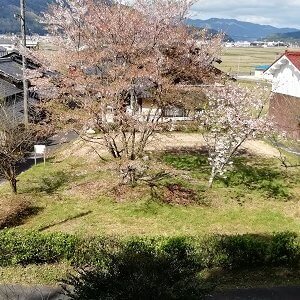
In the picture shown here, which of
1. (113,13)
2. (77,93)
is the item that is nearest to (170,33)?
(113,13)

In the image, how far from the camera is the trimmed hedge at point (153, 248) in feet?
36.7

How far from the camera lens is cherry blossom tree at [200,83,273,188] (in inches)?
714

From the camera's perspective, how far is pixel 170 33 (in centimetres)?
1783

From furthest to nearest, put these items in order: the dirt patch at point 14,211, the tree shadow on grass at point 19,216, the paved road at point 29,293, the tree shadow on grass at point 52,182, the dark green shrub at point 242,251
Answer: the tree shadow on grass at point 52,182
the dirt patch at point 14,211
the tree shadow on grass at point 19,216
the dark green shrub at point 242,251
the paved road at point 29,293

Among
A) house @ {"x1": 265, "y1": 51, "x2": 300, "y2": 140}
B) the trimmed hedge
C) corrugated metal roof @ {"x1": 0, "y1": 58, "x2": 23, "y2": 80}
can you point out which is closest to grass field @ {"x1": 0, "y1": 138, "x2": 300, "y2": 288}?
the trimmed hedge

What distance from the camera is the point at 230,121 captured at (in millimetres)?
18250

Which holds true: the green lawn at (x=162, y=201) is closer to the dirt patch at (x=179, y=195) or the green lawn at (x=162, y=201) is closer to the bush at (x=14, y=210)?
the dirt patch at (x=179, y=195)

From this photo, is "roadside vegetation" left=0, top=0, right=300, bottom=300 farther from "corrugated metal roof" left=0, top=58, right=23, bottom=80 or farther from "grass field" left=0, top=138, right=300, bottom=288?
"corrugated metal roof" left=0, top=58, right=23, bottom=80

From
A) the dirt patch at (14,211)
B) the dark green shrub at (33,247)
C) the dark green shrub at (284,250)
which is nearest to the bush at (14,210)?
the dirt patch at (14,211)

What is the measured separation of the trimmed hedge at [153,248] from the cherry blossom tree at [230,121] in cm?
721

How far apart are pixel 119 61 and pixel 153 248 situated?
9849mm

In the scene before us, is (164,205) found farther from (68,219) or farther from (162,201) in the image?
(68,219)

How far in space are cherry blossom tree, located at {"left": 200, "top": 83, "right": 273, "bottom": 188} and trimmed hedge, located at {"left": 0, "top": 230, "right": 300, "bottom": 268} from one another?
7.21 m

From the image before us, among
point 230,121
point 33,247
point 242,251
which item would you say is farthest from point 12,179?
point 242,251
